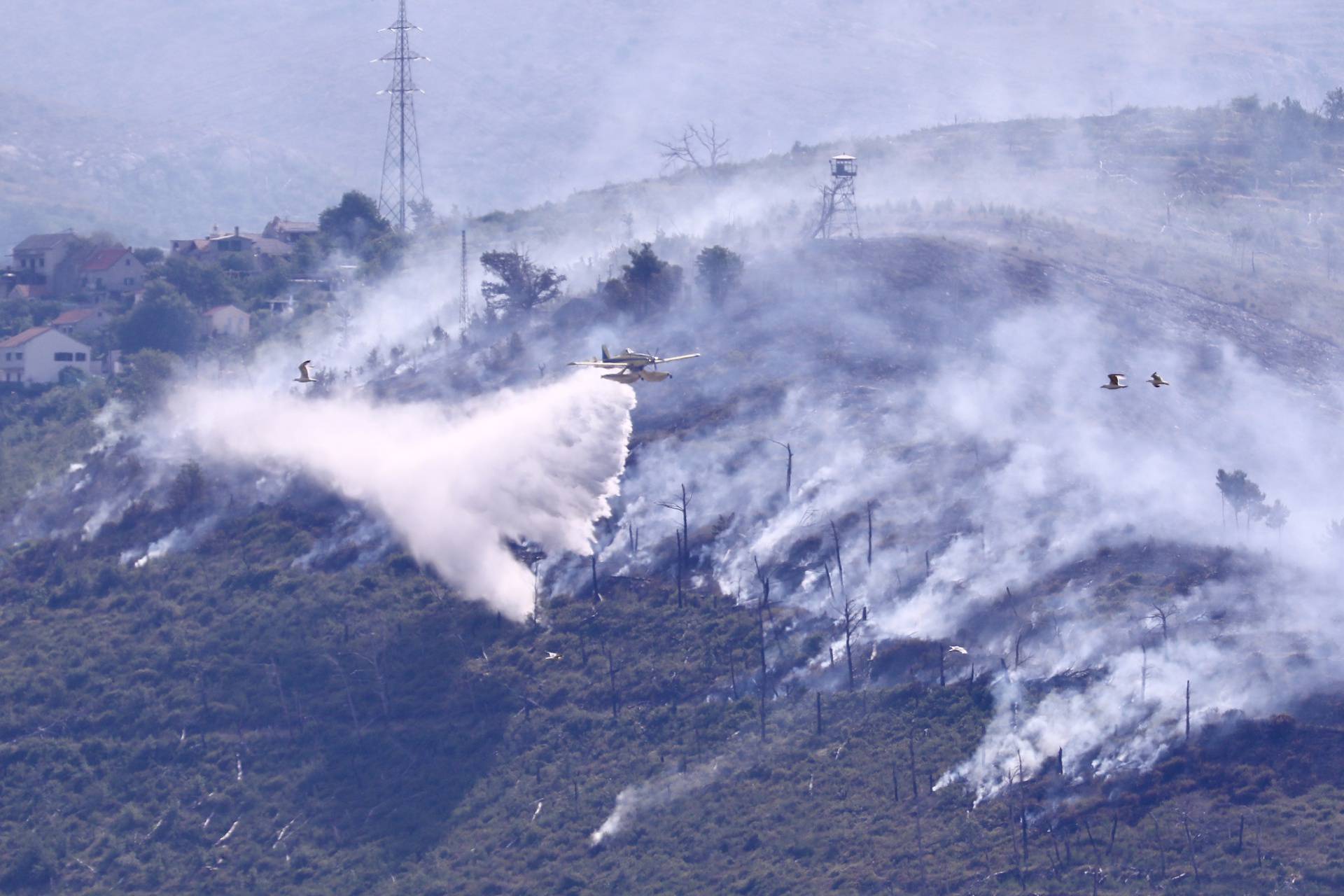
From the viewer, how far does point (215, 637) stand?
14012 centimetres

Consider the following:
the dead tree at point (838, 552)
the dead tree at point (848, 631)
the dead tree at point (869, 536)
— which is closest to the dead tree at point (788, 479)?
the dead tree at point (838, 552)

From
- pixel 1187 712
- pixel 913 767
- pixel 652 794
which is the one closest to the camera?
pixel 1187 712

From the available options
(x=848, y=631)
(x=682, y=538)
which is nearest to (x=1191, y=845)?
(x=848, y=631)

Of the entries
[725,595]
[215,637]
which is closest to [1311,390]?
[725,595]

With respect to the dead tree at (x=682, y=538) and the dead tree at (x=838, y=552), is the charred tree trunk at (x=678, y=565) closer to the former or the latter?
the dead tree at (x=682, y=538)

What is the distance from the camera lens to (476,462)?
144875 mm

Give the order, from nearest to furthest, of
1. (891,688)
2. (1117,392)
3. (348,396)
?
(891,688), (1117,392), (348,396)

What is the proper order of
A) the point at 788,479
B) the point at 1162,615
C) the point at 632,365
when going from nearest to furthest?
the point at 632,365 < the point at 1162,615 < the point at 788,479

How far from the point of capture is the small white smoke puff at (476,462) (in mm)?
140250

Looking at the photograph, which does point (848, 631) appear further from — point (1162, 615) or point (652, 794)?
point (1162, 615)

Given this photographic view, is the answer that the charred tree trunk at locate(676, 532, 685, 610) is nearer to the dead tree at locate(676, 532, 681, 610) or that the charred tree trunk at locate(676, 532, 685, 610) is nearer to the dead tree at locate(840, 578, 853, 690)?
the dead tree at locate(676, 532, 681, 610)

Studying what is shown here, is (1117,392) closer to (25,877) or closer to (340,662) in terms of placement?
(340,662)

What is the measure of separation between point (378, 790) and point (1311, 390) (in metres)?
79.3

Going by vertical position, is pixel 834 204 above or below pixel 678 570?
above
